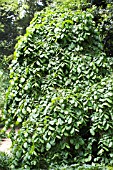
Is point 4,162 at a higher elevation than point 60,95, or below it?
below

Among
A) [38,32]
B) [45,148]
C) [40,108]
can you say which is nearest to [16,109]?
[40,108]

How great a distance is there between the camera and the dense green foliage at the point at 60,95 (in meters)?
2.87

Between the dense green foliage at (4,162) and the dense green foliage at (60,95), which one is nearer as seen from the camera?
the dense green foliage at (60,95)

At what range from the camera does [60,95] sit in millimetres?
2980

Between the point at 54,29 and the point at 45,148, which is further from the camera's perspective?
the point at 54,29

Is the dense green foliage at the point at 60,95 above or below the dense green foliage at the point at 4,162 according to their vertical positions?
above

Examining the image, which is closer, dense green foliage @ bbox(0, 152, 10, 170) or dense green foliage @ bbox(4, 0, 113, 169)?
dense green foliage @ bbox(4, 0, 113, 169)

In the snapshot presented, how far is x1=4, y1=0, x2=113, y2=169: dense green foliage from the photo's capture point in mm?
2873

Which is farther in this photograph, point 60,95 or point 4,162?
point 4,162

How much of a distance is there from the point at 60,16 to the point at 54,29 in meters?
0.23

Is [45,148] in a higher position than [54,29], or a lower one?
lower

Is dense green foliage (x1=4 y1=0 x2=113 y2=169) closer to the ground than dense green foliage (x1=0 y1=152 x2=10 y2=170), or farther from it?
farther from it

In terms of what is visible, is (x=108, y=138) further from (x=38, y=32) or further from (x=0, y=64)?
(x=0, y=64)

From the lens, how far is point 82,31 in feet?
10.7
